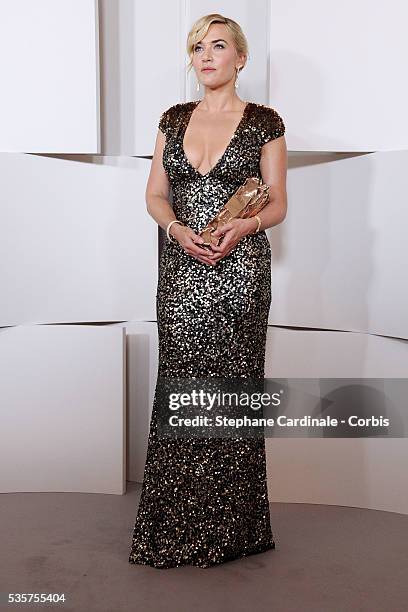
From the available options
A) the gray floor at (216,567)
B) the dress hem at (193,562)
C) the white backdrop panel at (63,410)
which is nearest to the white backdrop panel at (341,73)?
the white backdrop panel at (63,410)

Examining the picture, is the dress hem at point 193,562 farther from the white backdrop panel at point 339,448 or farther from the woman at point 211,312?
the white backdrop panel at point 339,448

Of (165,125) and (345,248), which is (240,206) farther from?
(345,248)

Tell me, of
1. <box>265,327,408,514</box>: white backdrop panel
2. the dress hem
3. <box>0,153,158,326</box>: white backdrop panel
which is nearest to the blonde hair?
<box>0,153,158,326</box>: white backdrop panel

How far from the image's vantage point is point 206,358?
305 cm

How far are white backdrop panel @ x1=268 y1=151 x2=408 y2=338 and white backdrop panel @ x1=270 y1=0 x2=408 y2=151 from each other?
0.13 m

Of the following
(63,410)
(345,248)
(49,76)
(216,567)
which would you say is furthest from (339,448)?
(49,76)

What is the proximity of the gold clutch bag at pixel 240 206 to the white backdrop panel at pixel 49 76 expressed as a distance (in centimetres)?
106

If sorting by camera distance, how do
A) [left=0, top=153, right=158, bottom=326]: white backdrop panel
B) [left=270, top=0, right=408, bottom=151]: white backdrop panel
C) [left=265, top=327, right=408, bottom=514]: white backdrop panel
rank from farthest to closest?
[left=0, top=153, right=158, bottom=326]: white backdrop panel < [left=265, top=327, right=408, bottom=514]: white backdrop panel < [left=270, top=0, right=408, bottom=151]: white backdrop panel

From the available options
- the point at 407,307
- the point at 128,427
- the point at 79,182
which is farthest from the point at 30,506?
the point at 407,307

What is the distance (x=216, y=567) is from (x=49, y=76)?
7.40 feet

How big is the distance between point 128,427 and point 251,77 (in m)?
1.80

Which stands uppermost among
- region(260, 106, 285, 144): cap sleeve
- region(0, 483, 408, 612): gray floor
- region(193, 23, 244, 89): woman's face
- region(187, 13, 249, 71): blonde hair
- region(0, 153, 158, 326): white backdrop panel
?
region(187, 13, 249, 71): blonde hair

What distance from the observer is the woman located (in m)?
3.03

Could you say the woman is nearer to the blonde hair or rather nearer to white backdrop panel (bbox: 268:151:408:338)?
the blonde hair
